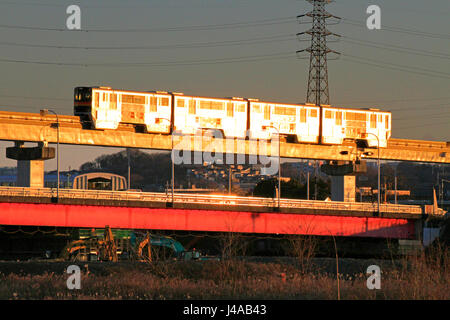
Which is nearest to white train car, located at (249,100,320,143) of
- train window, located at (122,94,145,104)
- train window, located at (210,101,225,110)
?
train window, located at (210,101,225,110)

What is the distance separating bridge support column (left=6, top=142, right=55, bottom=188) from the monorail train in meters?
5.18

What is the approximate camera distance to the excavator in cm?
4178

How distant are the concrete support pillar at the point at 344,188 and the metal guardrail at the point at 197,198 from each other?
11891mm

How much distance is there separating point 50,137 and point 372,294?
49.5m

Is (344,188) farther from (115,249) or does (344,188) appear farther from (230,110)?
(115,249)

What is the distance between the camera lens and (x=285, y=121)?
8050 centimetres

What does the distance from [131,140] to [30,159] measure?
9.87 m

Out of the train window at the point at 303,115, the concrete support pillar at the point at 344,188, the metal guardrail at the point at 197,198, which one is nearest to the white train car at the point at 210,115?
the train window at the point at 303,115

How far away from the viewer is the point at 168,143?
76.8 metres

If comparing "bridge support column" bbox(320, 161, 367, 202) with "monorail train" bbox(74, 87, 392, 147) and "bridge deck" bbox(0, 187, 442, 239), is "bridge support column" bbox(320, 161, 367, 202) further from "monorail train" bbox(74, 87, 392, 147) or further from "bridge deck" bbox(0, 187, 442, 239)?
"bridge deck" bbox(0, 187, 442, 239)

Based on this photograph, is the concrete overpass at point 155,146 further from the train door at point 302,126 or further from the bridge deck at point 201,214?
the bridge deck at point 201,214
